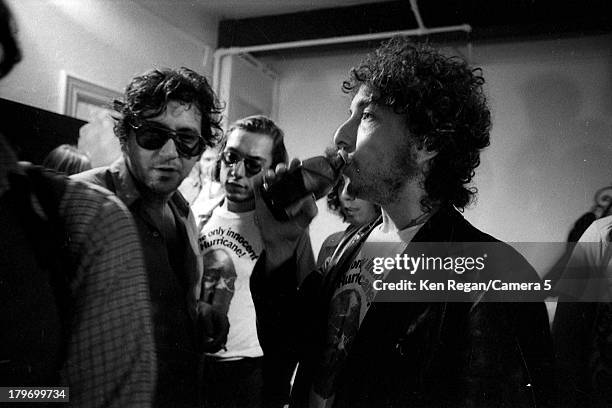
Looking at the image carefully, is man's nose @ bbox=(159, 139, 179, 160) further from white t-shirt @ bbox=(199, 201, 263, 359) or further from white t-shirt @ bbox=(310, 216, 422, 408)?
white t-shirt @ bbox=(310, 216, 422, 408)

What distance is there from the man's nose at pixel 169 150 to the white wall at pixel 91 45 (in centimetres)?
13

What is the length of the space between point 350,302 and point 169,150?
1.30 feet

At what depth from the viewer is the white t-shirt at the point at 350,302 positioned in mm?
742

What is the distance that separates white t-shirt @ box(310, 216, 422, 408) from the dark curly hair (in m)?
0.33

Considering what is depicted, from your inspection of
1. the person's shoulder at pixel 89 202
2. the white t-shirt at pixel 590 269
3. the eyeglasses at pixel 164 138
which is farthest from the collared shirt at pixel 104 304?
the white t-shirt at pixel 590 269

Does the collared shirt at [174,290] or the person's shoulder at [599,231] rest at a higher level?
the person's shoulder at [599,231]

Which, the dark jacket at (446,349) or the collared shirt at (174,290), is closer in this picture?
the dark jacket at (446,349)

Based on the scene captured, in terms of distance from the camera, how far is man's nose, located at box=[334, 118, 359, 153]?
75 centimetres

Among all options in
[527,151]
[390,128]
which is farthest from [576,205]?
[390,128]

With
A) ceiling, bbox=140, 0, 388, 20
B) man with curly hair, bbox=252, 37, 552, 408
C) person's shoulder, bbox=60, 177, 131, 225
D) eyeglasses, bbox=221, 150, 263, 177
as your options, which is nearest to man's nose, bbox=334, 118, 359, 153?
man with curly hair, bbox=252, 37, 552, 408

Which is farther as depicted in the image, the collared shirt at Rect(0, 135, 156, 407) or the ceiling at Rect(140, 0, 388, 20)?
the ceiling at Rect(140, 0, 388, 20)

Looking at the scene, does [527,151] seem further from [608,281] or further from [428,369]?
[428,369]

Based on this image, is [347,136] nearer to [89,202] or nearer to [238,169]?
[238,169]

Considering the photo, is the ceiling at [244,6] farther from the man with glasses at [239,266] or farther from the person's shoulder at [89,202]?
the person's shoulder at [89,202]
